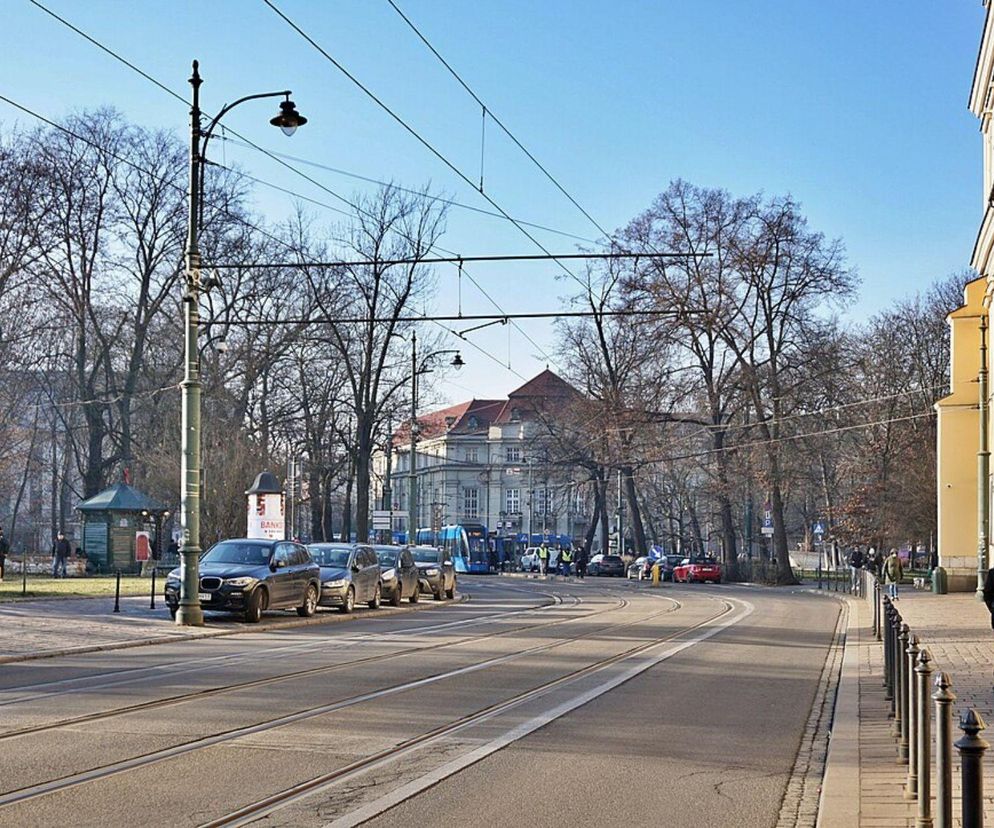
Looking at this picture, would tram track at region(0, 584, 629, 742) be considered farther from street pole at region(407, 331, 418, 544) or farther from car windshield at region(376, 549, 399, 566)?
street pole at region(407, 331, 418, 544)

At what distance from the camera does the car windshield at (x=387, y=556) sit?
36.0 metres

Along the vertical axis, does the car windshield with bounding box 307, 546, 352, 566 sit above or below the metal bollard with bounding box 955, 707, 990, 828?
below

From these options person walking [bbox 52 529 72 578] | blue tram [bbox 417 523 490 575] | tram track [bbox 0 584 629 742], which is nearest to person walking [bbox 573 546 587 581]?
blue tram [bbox 417 523 490 575]

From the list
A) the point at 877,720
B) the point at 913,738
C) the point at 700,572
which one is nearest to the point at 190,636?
the point at 877,720

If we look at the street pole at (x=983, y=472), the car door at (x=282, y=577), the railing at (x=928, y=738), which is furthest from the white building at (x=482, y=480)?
the railing at (x=928, y=738)

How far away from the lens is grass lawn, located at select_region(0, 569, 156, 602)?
3453cm

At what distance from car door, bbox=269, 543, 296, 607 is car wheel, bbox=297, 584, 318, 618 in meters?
0.63

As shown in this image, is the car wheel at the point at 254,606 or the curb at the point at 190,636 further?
the car wheel at the point at 254,606

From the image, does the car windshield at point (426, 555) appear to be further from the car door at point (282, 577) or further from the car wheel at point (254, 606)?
the car wheel at point (254, 606)

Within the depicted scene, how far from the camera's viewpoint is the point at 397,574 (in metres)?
35.8

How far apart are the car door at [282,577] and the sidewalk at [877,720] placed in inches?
415

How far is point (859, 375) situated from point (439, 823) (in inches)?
2164

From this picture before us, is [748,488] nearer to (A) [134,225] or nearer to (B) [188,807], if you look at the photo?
(A) [134,225]

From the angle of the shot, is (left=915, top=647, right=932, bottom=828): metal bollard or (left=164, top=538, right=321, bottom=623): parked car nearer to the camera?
(left=915, top=647, right=932, bottom=828): metal bollard
